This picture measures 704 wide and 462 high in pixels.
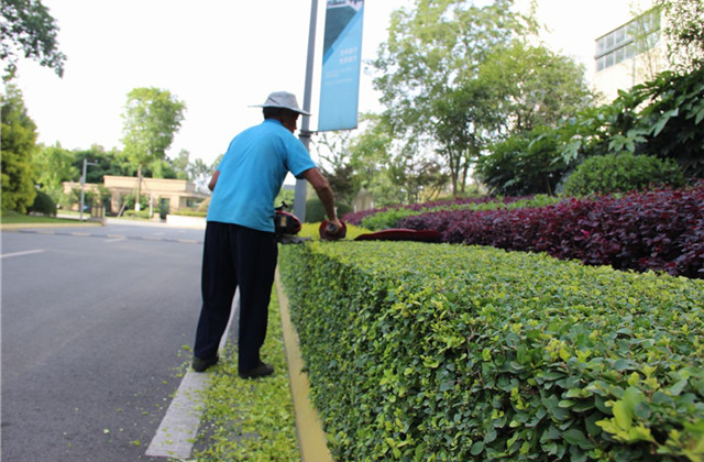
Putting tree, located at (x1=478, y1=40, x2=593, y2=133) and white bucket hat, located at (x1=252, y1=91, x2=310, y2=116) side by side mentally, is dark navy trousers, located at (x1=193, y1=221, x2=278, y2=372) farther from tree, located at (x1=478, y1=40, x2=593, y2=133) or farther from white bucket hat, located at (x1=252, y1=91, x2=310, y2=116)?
tree, located at (x1=478, y1=40, x2=593, y2=133)

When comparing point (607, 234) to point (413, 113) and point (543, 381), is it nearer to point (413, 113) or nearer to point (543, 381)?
point (543, 381)

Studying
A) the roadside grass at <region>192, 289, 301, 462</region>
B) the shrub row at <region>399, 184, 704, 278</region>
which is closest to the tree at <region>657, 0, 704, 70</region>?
the shrub row at <region>399, 184, 704, 278</region>

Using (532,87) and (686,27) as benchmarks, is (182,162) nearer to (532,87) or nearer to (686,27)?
(532,87)

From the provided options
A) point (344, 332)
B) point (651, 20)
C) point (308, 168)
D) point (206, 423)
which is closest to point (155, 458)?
point (206, 423)

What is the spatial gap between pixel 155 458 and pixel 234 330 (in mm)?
3085

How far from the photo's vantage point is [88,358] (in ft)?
13.4

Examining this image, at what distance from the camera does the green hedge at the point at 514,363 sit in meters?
0.74

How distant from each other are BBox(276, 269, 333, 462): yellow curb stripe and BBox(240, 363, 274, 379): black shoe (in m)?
0.18

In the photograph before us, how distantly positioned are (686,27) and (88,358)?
355 inches

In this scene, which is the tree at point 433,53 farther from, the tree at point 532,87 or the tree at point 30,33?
the tree at point 30,33

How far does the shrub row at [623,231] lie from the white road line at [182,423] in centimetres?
253

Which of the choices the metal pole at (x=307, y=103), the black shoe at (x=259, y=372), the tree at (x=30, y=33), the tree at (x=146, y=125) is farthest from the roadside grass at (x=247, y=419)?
the tree at (x=146, y=125)

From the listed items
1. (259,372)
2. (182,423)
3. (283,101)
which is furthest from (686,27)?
(182,423)

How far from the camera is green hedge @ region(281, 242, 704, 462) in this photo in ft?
2.43
